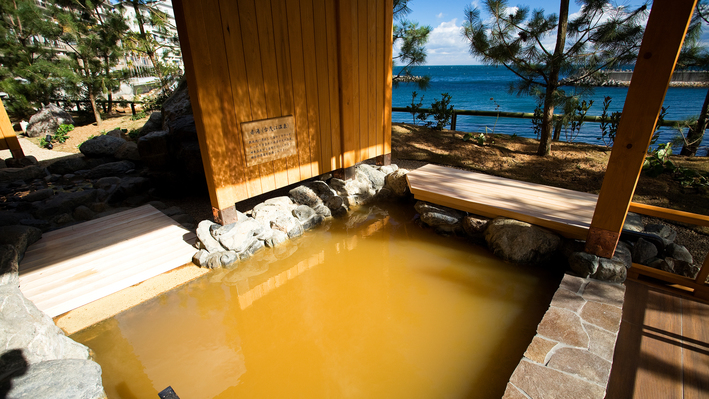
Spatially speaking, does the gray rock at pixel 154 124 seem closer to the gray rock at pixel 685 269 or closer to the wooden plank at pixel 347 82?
the wooden plank at pixel 347 82

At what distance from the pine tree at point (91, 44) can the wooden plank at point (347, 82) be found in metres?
11.6

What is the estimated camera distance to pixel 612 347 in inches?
86.1

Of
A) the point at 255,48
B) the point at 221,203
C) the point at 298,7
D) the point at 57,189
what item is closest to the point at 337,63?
the point at 298,7

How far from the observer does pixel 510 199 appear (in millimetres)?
3842

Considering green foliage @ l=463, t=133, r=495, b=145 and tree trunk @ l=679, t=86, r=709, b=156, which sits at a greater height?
tree trunk @ l=679, t=86, r=709, b=156

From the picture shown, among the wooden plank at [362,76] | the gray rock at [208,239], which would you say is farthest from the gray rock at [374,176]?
the gray rock at [208,239]

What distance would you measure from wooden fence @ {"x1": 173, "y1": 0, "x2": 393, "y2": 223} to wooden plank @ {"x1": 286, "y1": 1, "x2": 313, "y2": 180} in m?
0.01

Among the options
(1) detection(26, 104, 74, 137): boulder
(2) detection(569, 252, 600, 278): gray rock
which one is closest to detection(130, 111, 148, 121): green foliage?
(1) detection(26, 104, 74, 137): boulder

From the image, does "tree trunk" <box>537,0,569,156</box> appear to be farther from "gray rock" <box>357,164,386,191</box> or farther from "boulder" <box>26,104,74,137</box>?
"boulder" <box>26,104,74,137</box>

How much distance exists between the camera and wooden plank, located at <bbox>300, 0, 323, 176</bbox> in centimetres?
401

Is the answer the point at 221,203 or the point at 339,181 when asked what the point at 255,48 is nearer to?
the point at 221,203

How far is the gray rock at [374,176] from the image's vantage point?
5266 mm

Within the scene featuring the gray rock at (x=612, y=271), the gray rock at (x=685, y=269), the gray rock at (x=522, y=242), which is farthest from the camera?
the gray rock at (x=522, y=242)

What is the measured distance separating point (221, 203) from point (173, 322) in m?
1.37
